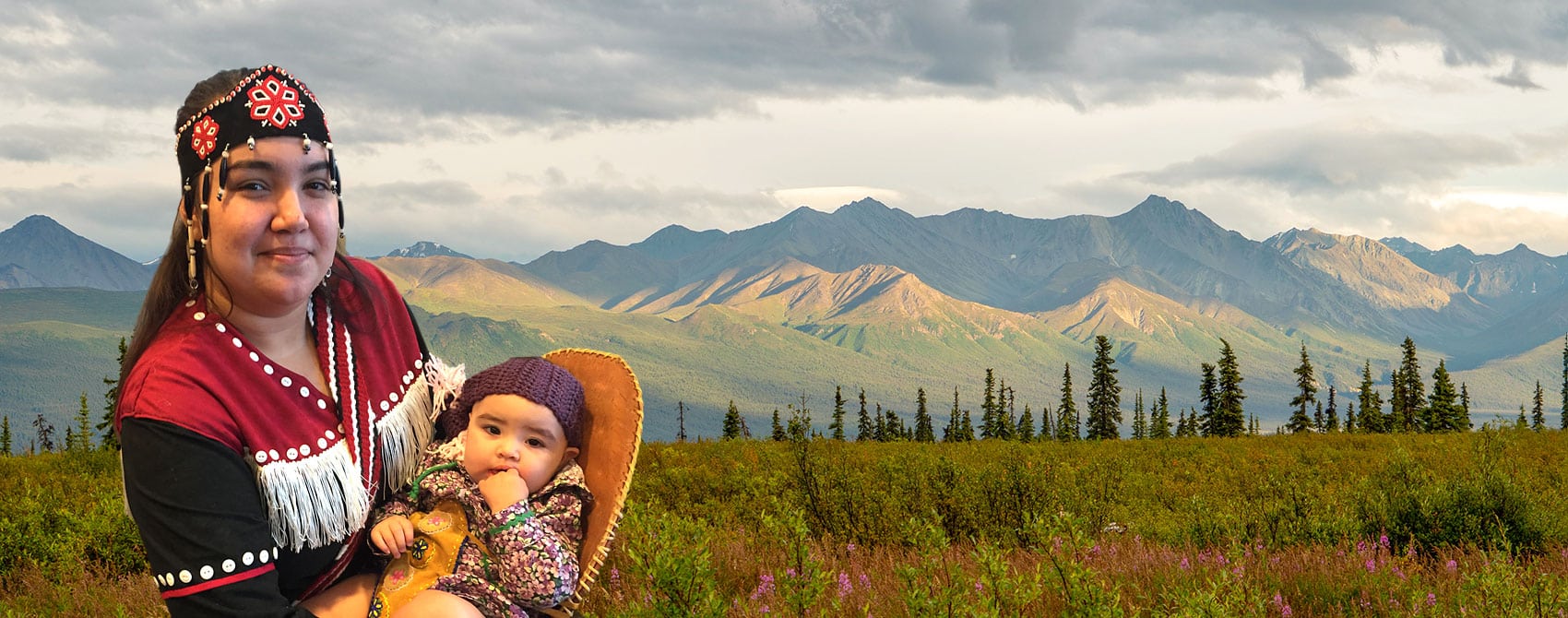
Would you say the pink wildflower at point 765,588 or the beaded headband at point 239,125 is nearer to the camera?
the beaded headband at point 239,125

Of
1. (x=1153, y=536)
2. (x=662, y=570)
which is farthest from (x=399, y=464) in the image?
(x=1153, y=536)

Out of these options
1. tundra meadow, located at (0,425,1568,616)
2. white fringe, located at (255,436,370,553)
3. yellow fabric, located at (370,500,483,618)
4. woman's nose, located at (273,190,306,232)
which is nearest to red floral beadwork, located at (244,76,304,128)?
woman's nose, located at (273,190,306,232)

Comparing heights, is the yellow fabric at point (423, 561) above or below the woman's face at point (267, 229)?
below

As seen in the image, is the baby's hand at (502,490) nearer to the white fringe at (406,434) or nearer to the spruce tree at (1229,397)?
the white fringe at (406,434)

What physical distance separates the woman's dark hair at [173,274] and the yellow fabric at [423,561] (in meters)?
1.11

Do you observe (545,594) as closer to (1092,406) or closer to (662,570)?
(662,570)

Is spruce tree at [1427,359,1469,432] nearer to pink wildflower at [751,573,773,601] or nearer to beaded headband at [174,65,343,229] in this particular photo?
pink wildflower at [751,573,773,601]

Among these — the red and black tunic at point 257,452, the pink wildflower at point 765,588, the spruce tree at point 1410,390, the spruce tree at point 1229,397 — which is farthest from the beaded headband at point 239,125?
the spruce tree at point 1410,390

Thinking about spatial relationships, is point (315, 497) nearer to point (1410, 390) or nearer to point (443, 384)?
point (443, 384)

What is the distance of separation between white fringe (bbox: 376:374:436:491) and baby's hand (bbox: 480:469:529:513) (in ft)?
1.37

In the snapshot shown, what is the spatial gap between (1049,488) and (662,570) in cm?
806

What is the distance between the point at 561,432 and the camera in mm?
4223

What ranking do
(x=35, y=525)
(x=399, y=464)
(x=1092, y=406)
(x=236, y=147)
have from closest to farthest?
(x=236, y=147) → (x=399, y=464) → (x=35, y=525) → (x=1092, y=406)

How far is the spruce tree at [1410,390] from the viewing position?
61281mm
